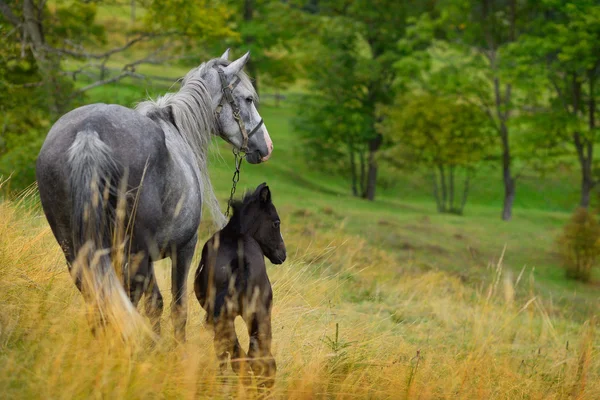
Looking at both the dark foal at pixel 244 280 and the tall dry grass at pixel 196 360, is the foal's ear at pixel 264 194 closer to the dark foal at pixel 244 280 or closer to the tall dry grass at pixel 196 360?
the dark foal at pixel 244 280

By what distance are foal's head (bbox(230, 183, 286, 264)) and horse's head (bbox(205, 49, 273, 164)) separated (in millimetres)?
1373

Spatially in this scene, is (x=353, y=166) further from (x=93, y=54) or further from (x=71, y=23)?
(x=93, y=54)

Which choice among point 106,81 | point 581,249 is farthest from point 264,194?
point 581,249

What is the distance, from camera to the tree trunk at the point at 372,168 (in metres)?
35.3

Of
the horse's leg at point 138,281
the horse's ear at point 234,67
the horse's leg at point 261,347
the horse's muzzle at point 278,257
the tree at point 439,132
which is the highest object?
the horse's ear at point 234,67

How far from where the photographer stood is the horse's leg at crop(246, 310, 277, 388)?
4.29 meters

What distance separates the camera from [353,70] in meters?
34.6

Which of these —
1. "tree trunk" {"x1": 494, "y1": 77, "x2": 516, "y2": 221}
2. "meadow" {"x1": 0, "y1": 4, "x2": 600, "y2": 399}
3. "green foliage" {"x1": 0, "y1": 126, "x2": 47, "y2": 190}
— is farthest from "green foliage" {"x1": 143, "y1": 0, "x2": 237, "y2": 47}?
"tree trunk" {"x1": 494, "y1": 77, "x2": 516, "y2": 221}

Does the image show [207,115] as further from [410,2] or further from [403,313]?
[410,2]

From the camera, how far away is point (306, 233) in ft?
48.8

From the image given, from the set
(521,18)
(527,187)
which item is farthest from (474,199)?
(521,18)

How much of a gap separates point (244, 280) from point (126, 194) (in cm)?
86

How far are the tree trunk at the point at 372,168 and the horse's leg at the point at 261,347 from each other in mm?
30242


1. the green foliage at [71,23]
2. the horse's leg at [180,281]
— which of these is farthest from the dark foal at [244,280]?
the green foliage at [71,23]
